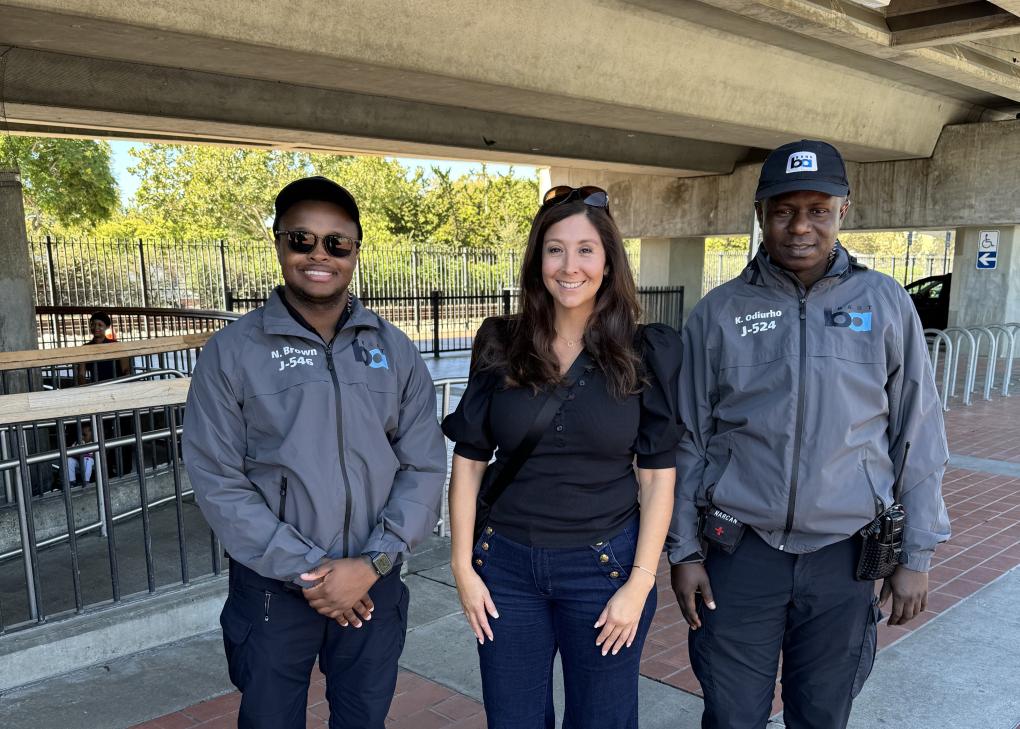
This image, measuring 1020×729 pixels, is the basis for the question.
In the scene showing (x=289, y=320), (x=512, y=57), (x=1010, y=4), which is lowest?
(x=289, y=320)

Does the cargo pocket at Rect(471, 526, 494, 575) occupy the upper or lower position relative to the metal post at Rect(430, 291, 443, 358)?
upper

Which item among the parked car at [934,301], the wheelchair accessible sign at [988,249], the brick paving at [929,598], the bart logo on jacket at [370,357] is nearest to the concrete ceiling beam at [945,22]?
the brick paving at [929,598]

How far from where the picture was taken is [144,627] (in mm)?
3777

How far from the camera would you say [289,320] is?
7.54 ft

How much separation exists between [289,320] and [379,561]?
0.73m

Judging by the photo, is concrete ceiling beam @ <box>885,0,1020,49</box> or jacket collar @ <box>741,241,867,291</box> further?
concrete ceiling beam @ <box>885,0,1020,49</box>

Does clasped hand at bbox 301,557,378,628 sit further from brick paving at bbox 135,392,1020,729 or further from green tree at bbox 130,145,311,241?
green tree at bbox 130,145,311,241

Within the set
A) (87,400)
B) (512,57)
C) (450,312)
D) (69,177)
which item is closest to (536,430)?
(87,400)

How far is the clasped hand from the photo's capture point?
2.19m

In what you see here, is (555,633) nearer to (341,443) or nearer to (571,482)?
(571,482)

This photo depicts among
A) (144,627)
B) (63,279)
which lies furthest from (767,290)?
(63,279)

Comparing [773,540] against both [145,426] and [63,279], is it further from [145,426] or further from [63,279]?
[63,279]

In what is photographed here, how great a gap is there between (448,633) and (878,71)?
1217 cm

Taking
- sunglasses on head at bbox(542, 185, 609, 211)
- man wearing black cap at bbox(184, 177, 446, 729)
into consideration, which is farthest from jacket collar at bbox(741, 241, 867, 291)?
man wearing black cap at bbox(184, 177, 446, 729)
